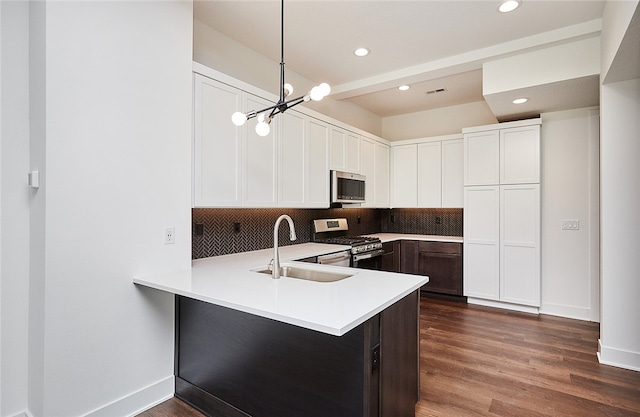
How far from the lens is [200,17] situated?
9.21 ft

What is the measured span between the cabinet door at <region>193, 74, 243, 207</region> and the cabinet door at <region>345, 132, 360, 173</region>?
68.4 inches

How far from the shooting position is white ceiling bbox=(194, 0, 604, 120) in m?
2.62

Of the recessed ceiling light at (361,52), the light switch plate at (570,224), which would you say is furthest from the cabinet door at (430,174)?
the recessed ceiling light at (361,52)

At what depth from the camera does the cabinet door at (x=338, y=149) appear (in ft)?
12.6

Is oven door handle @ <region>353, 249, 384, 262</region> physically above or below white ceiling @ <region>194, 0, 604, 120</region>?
below

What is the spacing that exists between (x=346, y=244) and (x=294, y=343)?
2087 millimetres

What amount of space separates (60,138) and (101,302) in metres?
0.92

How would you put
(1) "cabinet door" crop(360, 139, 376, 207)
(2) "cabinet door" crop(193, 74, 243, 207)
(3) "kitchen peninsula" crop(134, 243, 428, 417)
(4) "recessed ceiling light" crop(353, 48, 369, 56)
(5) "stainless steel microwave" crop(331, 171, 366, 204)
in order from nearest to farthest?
(3) "kitchen peninsula" crop(134, 243, 428, 417)
(2) "cabinet door" crop(193, 74, 243, 207)
(4) "recessed ceiling light" crop(353, 48, 369, 56)
(5) "stainless steel microwave" crop(331, 171, 366, 204)
(1) "cabinet door" crop(360, 139, 376, 207)

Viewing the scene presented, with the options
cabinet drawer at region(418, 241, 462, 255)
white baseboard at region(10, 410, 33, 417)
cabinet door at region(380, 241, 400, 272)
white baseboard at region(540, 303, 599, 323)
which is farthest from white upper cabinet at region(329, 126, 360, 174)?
white baseboard at region(10, 410, 33, 417)

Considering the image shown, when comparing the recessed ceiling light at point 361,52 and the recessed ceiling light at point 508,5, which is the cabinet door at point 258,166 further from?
the recessed ceiling light at point 508,5

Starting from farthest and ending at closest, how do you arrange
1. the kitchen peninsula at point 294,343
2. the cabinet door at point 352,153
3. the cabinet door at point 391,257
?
1. the cabinet door at point 391,257
2. the cabinet door at point 352,153
3. the kitchen peninsula at point 294,343

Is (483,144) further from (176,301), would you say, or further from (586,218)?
(176,301)

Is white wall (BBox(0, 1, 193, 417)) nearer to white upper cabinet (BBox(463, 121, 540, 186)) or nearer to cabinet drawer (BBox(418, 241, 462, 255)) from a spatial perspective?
cabinet drawer (BBox(418, 241, 462, 255))

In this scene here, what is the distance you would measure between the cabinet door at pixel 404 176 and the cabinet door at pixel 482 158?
82 cm
